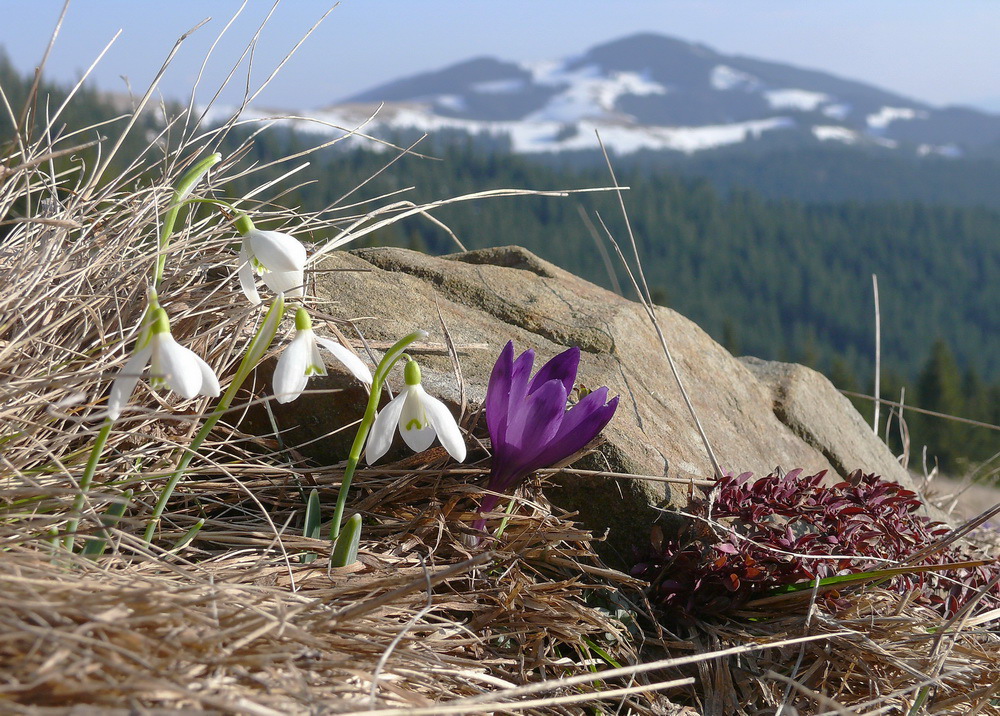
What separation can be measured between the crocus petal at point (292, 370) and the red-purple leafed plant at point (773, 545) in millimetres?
958

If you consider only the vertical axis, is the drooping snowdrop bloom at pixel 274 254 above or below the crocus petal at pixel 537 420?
above

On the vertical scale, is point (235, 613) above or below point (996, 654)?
above

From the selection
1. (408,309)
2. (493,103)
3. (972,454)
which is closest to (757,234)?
(972,454)

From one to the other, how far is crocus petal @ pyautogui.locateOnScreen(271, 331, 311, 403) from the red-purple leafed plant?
96cm

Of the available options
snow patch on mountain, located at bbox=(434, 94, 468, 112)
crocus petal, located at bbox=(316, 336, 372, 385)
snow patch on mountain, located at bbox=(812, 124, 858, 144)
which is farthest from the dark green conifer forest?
snow patch on mountain, located at bbox=(434, 94, 468, 112)

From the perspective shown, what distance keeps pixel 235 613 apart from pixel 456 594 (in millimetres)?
510

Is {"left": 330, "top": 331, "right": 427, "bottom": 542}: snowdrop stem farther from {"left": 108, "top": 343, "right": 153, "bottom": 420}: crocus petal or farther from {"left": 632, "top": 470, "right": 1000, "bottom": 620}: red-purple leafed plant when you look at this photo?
{"left": 632, "top": 470, "right": 1000, "bottom": 620}: red-purple leafed plant

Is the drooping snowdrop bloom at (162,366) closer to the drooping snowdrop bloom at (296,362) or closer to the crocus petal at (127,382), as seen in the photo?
the crocus petal at (127,382)

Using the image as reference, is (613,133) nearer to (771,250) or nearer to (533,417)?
(771,250)

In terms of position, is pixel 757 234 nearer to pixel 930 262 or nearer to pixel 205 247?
pixel 930 262

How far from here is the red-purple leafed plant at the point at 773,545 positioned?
1806 mm

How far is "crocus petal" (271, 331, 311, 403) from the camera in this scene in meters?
1.29

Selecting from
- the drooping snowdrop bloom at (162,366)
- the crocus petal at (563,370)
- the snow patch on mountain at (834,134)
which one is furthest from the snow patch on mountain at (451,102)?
the drooping snowdrop bloom at (162,366)

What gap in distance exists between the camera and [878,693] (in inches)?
65.6
